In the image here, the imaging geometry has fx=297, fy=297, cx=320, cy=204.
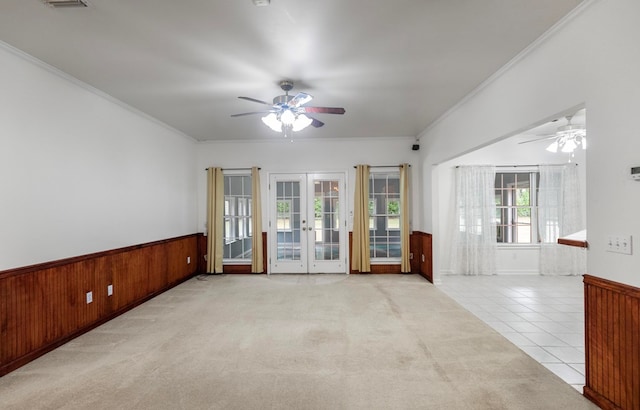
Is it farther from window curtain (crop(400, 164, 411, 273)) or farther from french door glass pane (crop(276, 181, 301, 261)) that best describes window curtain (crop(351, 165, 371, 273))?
french door glass pane (crop(276, 181, 301, 261))

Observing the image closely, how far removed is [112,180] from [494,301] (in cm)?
558

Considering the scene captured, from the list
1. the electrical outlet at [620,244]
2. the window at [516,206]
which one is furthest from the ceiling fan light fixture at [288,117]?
the window at [516,206]

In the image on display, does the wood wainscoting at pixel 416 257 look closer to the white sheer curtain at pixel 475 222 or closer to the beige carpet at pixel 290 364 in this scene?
the white sheer curtain at pixel 475 222

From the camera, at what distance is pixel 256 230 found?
20.3 feet

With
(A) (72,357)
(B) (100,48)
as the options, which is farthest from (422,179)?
(A) (72,357)

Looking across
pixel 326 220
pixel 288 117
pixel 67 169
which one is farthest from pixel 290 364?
pixel 326 220

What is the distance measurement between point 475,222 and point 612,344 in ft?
14.1

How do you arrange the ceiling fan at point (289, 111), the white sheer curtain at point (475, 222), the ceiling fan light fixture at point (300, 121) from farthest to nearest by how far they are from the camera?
the white sheer curtain at point (475, 222), the ceiling fan light fixture at point (300, 121), the ceiling fan at point (289, 111)

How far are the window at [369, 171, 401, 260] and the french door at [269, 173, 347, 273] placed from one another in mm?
622

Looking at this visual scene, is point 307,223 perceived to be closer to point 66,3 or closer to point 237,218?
point 237,218

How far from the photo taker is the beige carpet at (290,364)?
217 centimetres

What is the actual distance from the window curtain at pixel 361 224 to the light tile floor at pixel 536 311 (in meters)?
1.55

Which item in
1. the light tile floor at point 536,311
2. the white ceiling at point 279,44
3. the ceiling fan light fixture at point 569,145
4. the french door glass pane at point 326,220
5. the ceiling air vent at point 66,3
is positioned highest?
the white ceiling at point 279,44

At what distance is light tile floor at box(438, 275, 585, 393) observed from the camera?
278 cm
